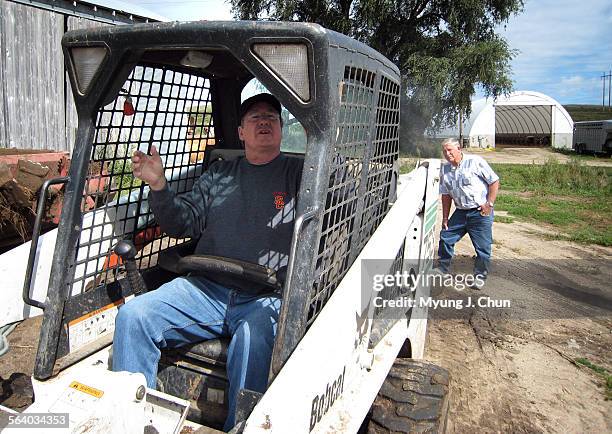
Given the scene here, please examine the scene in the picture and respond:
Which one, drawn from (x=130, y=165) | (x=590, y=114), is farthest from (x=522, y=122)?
(x=130, y=165)

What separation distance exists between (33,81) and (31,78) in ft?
0.18

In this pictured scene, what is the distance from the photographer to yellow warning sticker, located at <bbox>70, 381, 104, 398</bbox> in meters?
1.67

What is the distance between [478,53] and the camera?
1919 cm

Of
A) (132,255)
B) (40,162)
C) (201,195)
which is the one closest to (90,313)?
(132,255)

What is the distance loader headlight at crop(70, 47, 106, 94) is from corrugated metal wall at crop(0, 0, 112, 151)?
23.5 feet

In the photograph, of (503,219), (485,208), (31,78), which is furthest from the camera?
(503,219)

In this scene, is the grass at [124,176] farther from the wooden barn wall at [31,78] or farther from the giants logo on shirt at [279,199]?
the wooden barn wall at [31,78]

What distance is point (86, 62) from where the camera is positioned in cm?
214

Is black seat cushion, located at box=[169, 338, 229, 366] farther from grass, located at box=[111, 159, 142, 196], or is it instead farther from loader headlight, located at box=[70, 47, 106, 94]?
loader headlight, located at box=[70, 47, 106, 94]

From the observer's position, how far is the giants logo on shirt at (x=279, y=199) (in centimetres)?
253

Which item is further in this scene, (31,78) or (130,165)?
(31,78)

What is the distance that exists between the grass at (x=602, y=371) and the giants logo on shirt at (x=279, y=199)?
2732 millimetres

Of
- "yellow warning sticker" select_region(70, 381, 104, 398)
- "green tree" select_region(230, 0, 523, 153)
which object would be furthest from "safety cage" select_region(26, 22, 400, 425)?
"green tree" select_region(230, 0, 523, 153)

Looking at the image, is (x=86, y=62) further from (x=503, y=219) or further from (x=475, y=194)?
(x=503, y=219)
